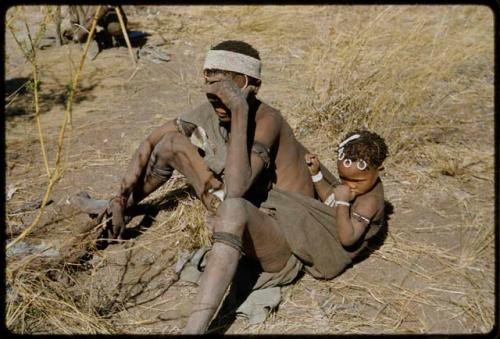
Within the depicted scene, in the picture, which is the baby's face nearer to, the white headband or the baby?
the baby

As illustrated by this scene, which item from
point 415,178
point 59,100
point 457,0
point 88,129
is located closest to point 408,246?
point 415,178

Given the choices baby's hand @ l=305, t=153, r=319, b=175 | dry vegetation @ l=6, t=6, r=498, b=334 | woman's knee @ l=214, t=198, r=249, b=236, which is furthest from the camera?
baby's hand @ l=305, t=153, r=319, b=175

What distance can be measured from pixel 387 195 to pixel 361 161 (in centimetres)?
125

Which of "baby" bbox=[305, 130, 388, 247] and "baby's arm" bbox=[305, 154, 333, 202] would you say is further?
"baby's arm" bbox=[305, 154, 333, 202]

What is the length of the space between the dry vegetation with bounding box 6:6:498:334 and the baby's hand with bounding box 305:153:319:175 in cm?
59

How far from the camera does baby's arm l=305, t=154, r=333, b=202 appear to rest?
324 cm

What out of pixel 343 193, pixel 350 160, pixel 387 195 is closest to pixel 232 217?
pixel 343 193

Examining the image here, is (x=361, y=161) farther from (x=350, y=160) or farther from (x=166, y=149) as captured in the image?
(x=166, y=149)

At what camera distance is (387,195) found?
413cm

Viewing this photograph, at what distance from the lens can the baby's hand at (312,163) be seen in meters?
3.21

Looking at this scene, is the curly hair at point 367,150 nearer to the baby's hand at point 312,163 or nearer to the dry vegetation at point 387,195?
the baby's hand at point 312,163

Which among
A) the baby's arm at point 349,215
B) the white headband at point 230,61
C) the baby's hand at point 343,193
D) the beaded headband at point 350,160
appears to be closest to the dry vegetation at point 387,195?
the baby's arm at point 349,215

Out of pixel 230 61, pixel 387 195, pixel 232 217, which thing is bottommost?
pixel 387 195

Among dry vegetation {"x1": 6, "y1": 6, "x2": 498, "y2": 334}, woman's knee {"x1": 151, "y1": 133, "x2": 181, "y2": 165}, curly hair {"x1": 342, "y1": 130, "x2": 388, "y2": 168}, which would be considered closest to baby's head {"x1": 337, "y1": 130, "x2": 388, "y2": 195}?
curly hair {"x1": 342, "y1": 130, "x2": 388, "y2": 168}
